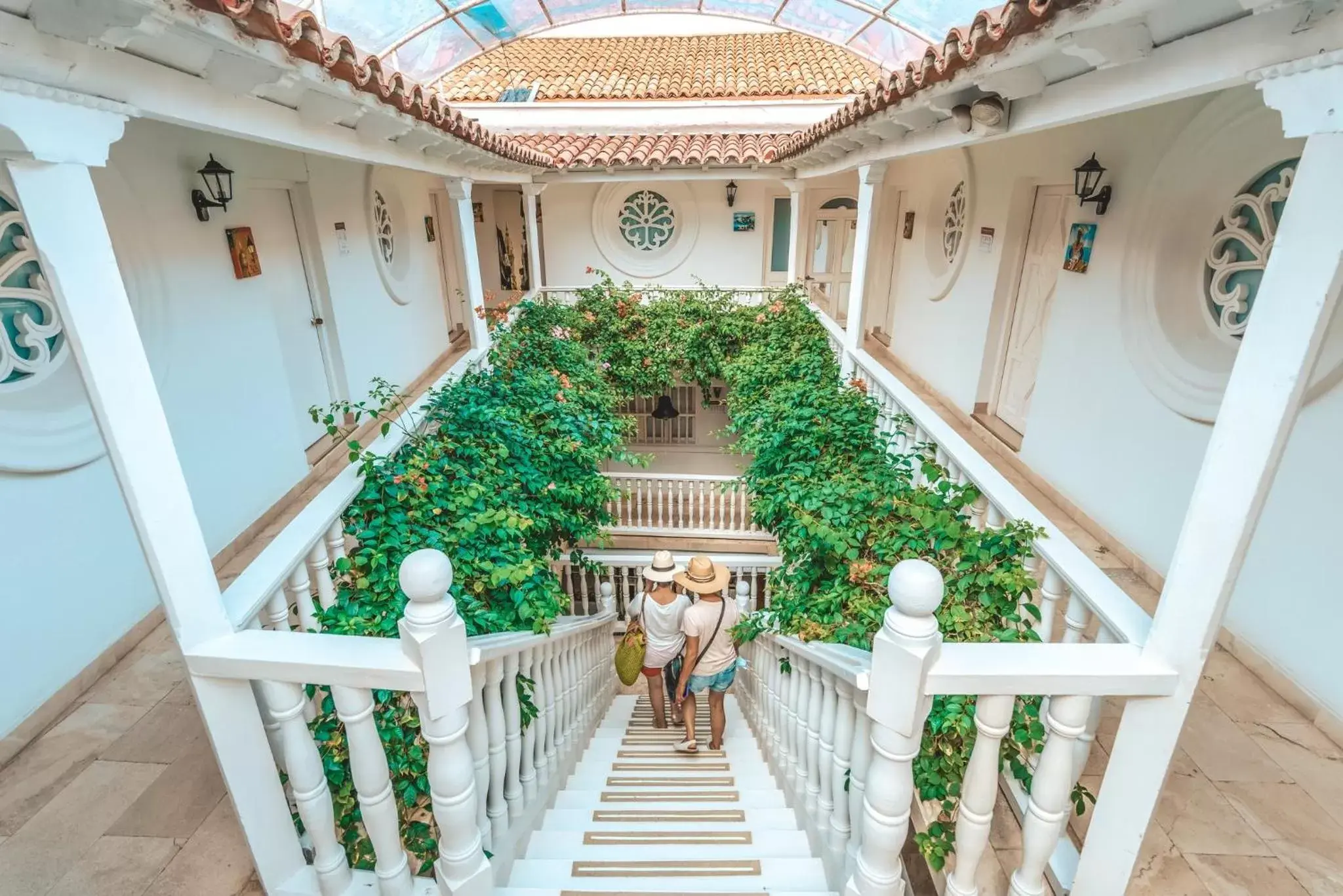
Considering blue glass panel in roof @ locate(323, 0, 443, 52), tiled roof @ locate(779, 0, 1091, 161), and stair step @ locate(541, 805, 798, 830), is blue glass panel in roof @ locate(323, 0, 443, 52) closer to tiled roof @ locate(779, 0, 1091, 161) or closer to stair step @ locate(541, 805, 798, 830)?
tiled roof @ locate(779, 0, 1091, 161)

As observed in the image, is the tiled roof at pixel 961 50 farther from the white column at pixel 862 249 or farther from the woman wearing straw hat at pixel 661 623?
the woman wearing straw hat at pixel 661 623

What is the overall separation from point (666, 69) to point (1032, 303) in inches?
322

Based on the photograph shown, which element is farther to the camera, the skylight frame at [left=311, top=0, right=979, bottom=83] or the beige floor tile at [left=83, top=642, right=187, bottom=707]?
the skylight frame at [left=311, top=0, right=979, bottom=83]

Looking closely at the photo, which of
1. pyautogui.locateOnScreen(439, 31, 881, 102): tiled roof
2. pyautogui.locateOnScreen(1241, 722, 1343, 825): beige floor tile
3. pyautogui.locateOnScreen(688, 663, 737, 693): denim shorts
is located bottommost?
pyautogui.locateOnScreen(688, 663, 737, 693): denim shorts

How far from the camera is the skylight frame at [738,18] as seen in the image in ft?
18.3

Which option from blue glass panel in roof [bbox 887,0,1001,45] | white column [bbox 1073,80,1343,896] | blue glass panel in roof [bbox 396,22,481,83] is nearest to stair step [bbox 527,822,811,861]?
white column [bbox 1073,80,1343,896]

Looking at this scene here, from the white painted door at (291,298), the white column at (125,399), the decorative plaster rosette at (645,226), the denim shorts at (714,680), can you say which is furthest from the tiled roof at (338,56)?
the decorative plaster rosette at (645,226)

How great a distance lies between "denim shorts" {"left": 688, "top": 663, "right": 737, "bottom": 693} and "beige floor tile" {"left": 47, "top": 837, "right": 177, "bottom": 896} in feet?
8.66

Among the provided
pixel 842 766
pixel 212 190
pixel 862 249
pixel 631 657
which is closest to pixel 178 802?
pixel 631 657

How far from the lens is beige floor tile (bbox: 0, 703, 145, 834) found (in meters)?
2.33

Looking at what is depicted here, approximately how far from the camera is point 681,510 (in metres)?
6.97

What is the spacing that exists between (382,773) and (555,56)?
12.8m

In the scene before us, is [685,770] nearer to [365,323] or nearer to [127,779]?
[127,779]

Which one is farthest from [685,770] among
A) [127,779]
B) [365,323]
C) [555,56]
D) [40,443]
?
[555,56]
